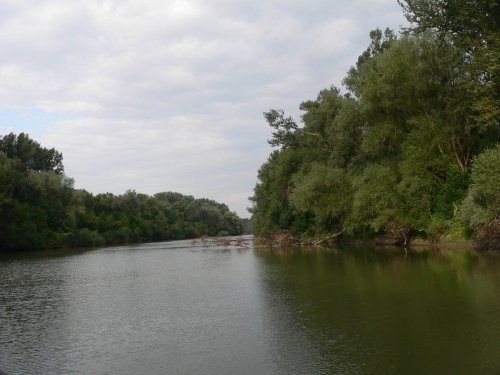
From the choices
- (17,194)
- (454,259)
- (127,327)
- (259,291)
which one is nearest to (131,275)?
(259,291)

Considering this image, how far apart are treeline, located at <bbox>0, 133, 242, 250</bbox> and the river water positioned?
49226 mm

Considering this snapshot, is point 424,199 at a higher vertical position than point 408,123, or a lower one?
lower

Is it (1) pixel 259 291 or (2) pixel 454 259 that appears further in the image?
(2) pixel 454 259

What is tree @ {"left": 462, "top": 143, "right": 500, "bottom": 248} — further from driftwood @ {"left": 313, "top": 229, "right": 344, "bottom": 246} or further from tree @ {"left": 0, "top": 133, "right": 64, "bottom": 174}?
tree @ {"left": 0, "top": 133, "right": 64, "bottom": 174}

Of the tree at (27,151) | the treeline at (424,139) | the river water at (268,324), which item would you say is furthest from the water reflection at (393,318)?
the tree at (27,151)

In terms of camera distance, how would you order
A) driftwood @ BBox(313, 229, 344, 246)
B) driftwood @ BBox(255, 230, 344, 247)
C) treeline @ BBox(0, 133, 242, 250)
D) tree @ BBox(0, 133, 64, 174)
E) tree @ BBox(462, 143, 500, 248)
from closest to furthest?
tree @ BBox(462, 143, 500, 248) < driftwood @ BBox(313, 229, 344, 246) < driftwood @ BBox(255, 230, 344, 247) < treeline @ BBox(0, 133, 242, 250) < tree @ BBox(0, 133, 64, 174)

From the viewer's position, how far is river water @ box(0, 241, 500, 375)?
33.3 feet

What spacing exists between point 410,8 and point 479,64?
211 inches

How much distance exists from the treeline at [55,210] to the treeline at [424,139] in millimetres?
42507

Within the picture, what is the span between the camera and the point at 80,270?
3522 cm

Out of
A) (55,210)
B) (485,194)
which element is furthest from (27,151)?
(485,194)

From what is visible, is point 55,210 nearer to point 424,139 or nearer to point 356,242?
point 356,242

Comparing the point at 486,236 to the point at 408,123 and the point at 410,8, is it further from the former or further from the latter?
the point at 410,8

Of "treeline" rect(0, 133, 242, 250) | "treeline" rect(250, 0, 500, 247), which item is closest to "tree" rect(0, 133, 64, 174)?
"treeline" rect(0, 133, 242, 250)
